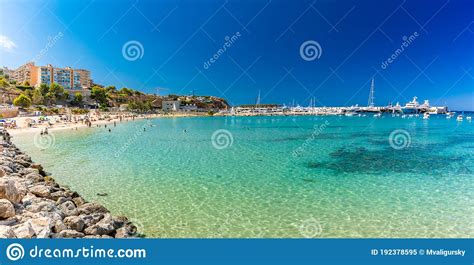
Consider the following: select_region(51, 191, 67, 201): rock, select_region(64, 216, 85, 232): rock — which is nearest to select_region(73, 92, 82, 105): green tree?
select_region(51, 191, 67, 201): rock

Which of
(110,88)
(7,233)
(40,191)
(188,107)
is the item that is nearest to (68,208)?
(40,191)

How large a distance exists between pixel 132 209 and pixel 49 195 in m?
2.79

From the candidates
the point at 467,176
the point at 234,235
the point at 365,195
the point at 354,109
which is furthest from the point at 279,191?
the point at 354,109

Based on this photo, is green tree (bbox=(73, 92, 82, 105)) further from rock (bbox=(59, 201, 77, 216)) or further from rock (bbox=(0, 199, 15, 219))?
rock (bbox=(0, 199, 15, 219))

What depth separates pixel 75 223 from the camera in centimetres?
820

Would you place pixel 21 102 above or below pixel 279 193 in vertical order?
above

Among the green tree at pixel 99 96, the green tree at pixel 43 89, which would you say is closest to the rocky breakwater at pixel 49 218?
the green tree at pixel 43 89

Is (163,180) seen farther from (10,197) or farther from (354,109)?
(354,109)
